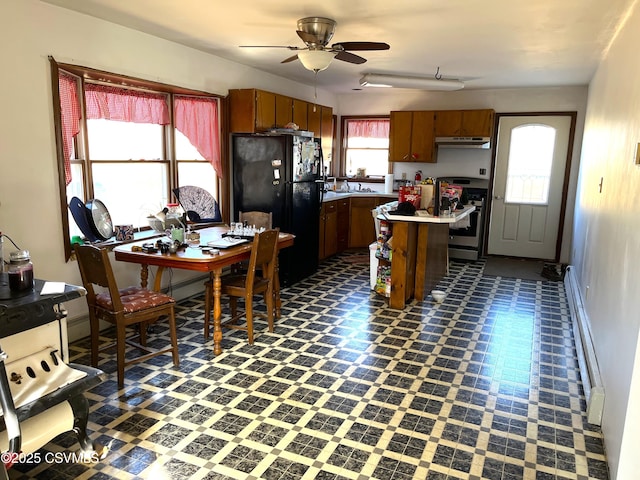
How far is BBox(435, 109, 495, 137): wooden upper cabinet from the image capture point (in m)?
6.52

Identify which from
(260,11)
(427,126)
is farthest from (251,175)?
(427,126)

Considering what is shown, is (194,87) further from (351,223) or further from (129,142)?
(351,223)

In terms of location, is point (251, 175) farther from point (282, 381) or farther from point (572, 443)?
point (572, 443)

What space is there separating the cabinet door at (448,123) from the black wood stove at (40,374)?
5780 mm

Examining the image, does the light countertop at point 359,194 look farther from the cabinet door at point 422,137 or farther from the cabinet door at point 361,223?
the cabinet door at point 422,137

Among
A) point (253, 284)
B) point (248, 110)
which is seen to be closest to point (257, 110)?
point (248, 110)

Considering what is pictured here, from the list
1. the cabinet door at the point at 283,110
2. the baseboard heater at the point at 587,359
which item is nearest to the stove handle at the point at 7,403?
the baseboard heater at the point at 587,359

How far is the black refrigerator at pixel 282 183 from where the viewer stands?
494cm

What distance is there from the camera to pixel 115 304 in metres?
2.85

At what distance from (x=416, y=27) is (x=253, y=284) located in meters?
2.41

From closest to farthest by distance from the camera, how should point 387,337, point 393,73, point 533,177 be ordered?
1. point 387,337
2. point 393,73
3. point 533,177

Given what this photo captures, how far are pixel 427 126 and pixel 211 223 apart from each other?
3.75 metres

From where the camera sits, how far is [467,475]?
2174mm

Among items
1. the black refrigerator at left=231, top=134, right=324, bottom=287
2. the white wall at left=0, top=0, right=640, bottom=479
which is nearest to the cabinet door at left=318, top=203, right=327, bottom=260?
the black refrigerator at left=231, top=134, right=324, bottom=287
